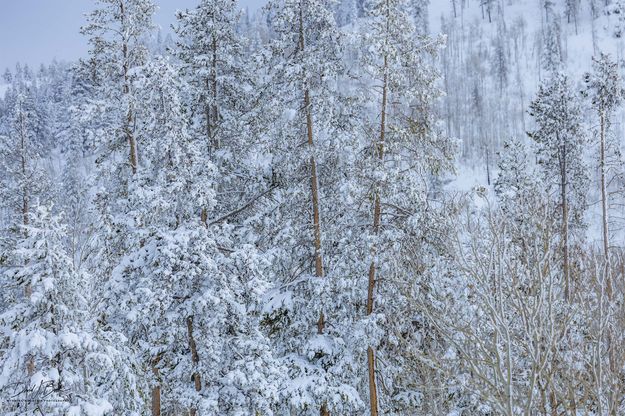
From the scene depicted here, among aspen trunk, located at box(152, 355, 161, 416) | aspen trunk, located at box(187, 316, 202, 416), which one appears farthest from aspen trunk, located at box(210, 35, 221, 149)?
aspen trunk, located at box(152, 355, 161, 416)

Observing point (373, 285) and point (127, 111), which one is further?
point (373, 285)

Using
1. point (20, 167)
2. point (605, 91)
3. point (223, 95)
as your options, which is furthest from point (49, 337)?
point (605, 91)

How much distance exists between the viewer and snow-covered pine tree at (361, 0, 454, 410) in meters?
12.5

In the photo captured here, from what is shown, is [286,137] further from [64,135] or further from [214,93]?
[64,135]

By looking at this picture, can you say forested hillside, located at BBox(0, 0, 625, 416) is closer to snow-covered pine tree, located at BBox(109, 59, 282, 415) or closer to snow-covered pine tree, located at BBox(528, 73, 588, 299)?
snow-covered pine tree, located at BBox(109, 59, 282, 415)

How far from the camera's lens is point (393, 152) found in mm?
13078

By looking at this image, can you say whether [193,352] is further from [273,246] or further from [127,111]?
[127,111]

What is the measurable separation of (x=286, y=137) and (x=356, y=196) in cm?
288

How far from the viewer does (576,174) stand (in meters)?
22.9

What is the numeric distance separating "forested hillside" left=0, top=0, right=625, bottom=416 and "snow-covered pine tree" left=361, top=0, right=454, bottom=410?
0.06 metres

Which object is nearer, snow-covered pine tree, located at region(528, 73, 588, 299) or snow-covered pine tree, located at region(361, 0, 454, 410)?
snow-covered pine tree, located at region(361, 0, 454, 410)

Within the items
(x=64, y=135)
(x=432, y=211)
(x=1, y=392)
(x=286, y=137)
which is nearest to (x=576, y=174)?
(x=432, y=211)

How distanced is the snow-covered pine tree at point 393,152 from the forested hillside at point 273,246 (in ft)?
0.20

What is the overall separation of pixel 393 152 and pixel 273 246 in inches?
167
